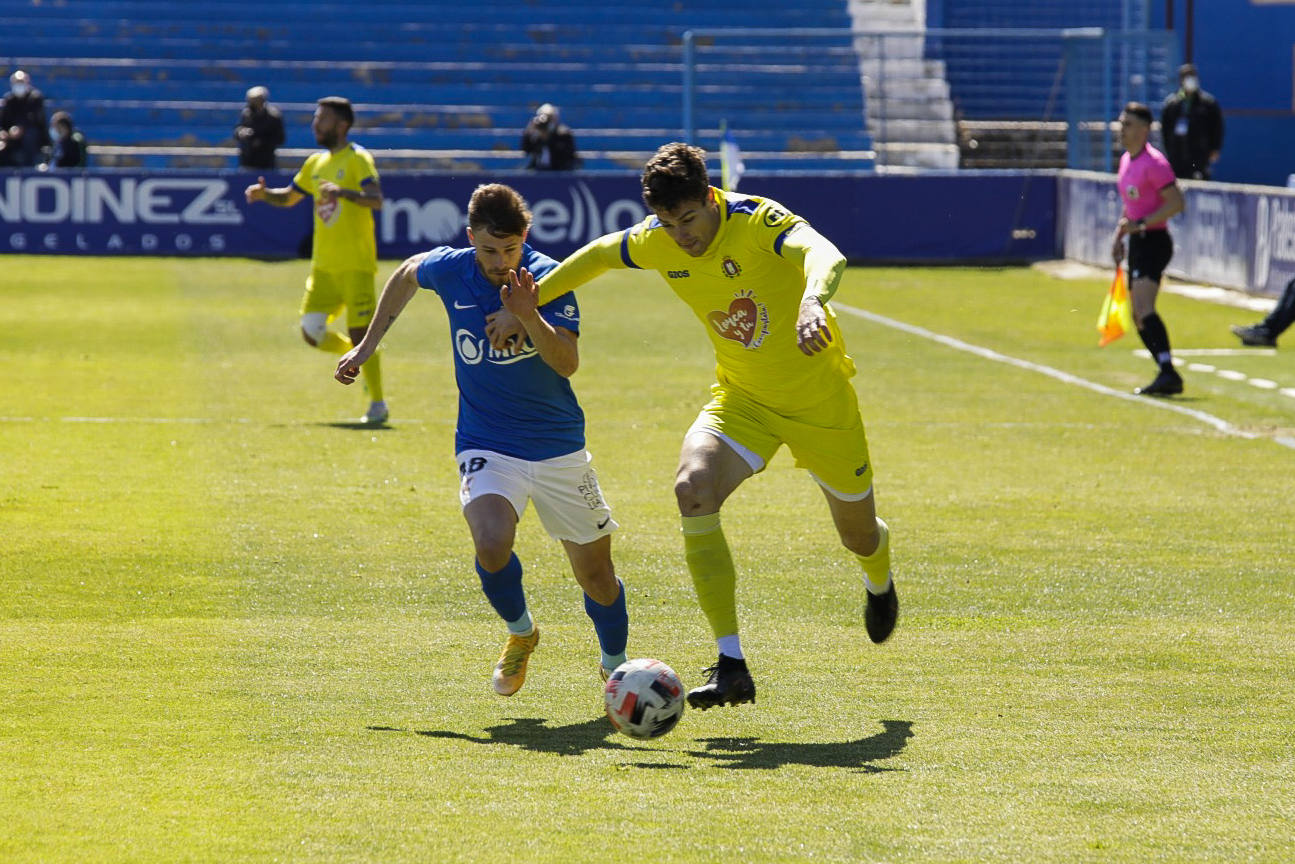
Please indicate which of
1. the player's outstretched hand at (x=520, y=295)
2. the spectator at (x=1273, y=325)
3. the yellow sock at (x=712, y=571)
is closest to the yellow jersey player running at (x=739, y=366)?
the yellow sock at (x=712, y=571)

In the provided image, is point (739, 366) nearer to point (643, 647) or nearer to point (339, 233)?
point (643, 647)

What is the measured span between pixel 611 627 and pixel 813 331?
4.92 ft

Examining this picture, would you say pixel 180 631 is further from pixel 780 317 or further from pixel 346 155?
pixel 346 155

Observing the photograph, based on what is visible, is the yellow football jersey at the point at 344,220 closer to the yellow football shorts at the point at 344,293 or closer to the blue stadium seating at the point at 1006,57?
the yellow football shorts at the point at 344,293

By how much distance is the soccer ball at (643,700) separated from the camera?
20.0ft

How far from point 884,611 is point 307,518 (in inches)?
154

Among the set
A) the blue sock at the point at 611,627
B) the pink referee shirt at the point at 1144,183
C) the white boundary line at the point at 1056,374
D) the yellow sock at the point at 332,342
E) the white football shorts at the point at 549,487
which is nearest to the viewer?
the white football shorts at the point at 549,487

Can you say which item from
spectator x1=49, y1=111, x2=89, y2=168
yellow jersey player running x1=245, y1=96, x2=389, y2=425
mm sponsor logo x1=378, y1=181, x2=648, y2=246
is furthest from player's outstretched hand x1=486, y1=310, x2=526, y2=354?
spectator x1=49, y1=111, x2=89, y2=168

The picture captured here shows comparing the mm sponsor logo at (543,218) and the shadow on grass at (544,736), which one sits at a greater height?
the mm sponsor logo at (543,218)

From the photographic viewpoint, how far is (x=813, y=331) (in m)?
5.97

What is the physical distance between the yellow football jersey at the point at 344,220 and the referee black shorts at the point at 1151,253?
20.6 feet

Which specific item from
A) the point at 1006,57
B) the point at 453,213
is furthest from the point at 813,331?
the point at 1006,57

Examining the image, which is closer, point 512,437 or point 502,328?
point 502,328

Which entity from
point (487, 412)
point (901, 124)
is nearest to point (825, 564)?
point (487, 412)
